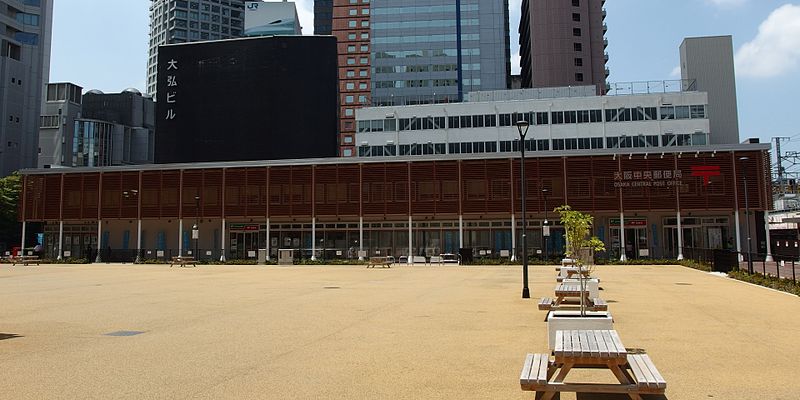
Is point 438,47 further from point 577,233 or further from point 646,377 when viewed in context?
point 646,377

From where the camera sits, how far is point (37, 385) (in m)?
7.62

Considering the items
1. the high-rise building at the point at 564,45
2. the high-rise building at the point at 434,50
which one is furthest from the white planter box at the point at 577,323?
the high-rise building at the point at 434,50

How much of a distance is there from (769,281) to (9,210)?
81.3 m

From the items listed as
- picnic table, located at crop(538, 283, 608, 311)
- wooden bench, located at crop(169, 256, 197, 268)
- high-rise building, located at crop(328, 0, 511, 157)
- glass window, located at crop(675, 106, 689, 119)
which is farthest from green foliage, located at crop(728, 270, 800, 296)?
high-rise building, located at crop(328, 0, 511, 157)

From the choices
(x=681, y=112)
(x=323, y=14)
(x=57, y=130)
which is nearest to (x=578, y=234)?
(x=681, y=112)

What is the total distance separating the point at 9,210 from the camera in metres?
76.8

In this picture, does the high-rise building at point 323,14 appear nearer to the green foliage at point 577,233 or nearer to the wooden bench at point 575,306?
the wooden bench at point 575,306

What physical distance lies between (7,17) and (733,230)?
105 m

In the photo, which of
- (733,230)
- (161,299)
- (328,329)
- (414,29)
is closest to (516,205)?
(733,230)

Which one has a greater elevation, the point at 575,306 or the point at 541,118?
the point at 541,118

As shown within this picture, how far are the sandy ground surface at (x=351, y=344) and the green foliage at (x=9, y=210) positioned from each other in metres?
66.8

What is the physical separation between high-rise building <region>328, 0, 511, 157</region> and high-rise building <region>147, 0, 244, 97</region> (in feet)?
283

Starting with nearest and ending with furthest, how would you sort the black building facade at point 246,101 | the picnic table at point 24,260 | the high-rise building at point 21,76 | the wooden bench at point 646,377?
the wooden bench at point 646,377 → the picnic table at point 24,260 → the black building facade at point 246,101 → the high-rise building at point 21,76

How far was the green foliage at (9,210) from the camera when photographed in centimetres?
7638
